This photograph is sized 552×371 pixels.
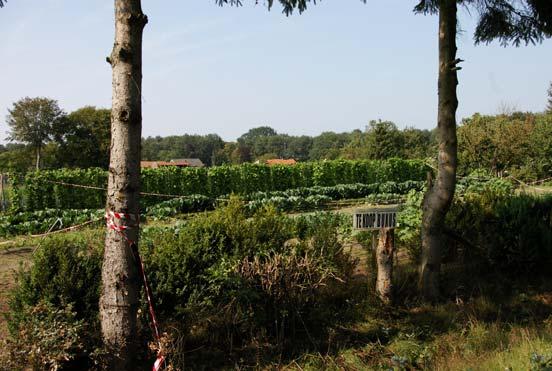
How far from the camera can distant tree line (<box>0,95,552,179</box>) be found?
29312 millimetres

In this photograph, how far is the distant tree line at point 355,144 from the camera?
1154 inches

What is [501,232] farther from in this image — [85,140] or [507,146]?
[85,140]

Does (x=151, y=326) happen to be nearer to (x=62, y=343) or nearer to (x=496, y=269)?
(x=62, y=343)

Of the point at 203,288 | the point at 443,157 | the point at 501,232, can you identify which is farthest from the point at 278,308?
the point at 501,232

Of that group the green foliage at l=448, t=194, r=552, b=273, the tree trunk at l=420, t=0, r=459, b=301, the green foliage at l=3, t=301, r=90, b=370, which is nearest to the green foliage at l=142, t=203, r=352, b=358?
the green foliage at l=3, t=301, r=90, b=370

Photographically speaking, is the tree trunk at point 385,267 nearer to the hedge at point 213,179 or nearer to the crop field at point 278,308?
the crop field at point 278,308

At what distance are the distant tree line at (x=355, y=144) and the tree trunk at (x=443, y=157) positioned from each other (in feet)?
43.8

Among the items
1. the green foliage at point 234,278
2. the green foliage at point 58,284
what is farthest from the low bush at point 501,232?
the green foliage at point 58,284

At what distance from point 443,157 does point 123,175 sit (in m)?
3.68

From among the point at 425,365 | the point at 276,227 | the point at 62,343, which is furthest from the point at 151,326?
the point at 425,365

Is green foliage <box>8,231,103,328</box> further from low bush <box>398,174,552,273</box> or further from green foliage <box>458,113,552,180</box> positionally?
green foliage <box>458,113,552,180</box>

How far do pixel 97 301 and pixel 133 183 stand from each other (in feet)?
3.65

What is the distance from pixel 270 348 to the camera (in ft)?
13.4

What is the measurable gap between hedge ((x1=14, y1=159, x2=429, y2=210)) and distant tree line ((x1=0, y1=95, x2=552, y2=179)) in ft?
4.50
